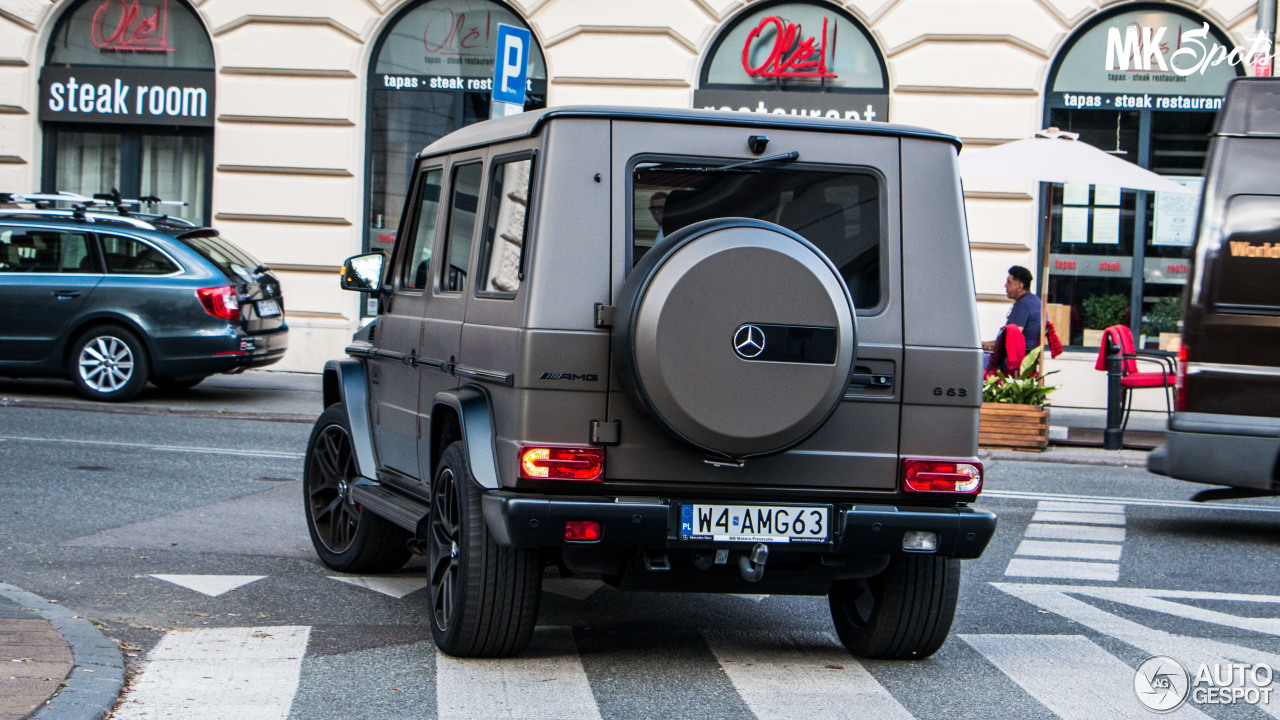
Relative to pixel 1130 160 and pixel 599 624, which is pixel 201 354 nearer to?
pixel 599 624

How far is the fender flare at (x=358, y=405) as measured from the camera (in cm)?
691

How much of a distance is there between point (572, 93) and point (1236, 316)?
1092 centimetres

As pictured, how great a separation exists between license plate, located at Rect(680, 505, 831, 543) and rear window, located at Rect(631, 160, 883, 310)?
0.77 m

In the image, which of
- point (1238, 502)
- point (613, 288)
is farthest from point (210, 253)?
point (613, 288)

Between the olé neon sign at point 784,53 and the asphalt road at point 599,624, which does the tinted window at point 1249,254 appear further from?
the olé neon sign at point 784,53

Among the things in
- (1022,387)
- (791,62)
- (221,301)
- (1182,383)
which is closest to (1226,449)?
(1182,383)

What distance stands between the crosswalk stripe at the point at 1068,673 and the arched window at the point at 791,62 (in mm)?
12515

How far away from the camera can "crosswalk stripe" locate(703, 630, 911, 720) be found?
4922 mm

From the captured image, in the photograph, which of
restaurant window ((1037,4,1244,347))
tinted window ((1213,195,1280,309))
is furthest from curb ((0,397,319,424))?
restaurant window ((1037,4,1244,347))

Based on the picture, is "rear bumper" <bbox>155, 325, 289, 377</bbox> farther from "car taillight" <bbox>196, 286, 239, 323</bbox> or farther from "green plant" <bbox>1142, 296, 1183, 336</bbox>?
"green plant" <bbox>1142, 296, 1183, 336</bbox>

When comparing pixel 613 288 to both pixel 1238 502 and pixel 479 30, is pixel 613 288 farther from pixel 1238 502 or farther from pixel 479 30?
pixel 479 30

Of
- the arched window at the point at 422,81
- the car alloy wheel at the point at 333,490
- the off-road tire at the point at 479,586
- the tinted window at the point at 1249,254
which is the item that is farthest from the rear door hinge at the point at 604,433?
the arched window at the point at 422,81

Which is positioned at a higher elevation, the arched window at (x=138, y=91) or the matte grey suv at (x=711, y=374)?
the arched window at (x=138, y=91)

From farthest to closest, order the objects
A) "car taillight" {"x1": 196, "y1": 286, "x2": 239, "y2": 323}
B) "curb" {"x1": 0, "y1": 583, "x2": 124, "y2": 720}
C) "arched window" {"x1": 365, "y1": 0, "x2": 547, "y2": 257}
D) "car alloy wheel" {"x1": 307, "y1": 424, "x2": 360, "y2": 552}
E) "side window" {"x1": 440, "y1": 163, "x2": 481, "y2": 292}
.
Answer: "arched window" {"x1": 365, "y1": 0, "x2": 547, "y2": 257} → "car taillight" {"x1": 196, "y1": 286, "x2": 239, "y2": 323} → "car alloy wheel" {"x1": 307, "y1": 424, "x2": 360, "y2": 552} → "side window" {"x1": 440, "y1": 163, "x2": 481, "y2": 292} → "curb" {"x1": 0, "y1": 583, "x2": 124, "y2": 720}
